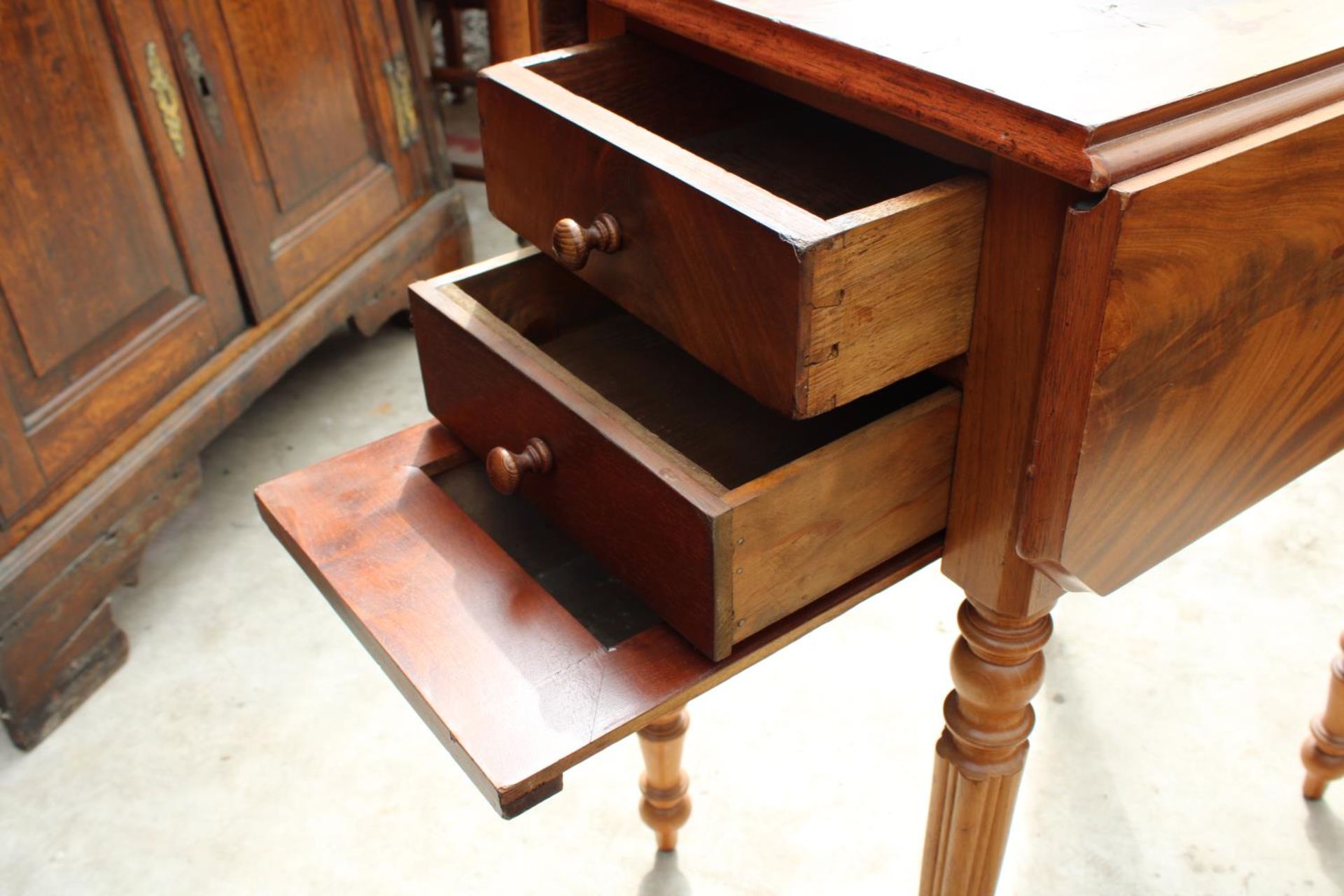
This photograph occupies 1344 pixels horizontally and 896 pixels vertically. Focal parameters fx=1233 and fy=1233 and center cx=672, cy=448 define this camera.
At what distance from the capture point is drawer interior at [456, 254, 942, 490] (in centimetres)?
86

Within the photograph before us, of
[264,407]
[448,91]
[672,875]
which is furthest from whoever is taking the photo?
[448,91]

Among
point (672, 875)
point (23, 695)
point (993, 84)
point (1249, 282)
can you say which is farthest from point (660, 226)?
point (23, 695)

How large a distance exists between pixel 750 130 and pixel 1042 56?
31 centimetres

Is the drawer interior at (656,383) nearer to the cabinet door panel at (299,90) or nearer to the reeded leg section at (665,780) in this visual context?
the reeded leg section at (665,780)

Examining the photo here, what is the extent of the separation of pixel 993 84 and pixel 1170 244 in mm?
111

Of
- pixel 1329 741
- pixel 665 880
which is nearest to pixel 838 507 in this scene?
pixel 665 880

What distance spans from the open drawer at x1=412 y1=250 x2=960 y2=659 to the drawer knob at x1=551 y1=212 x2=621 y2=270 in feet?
0.26

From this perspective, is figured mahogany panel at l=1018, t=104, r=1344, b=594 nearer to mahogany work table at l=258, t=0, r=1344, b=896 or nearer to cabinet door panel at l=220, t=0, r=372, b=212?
mahogany work table at l=258, t=0, r=1344, b=896

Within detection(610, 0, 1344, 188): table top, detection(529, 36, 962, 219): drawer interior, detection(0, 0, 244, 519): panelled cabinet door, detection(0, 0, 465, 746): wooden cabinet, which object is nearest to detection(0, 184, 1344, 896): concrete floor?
detection(0, 0, 465, 746): wooden cabinet

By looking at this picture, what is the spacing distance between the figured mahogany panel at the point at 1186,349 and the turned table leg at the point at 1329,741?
0.51m

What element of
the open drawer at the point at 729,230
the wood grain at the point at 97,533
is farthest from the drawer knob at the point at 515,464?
the wood grain at the point at 97,533

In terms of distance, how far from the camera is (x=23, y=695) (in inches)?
52.3

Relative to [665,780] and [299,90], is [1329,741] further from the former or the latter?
[299,90]

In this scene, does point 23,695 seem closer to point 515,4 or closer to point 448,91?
point 515,4
